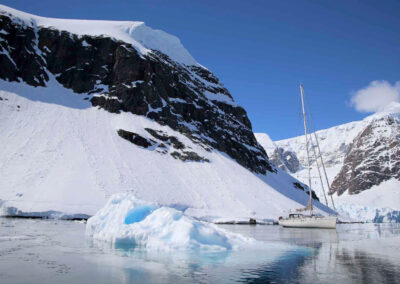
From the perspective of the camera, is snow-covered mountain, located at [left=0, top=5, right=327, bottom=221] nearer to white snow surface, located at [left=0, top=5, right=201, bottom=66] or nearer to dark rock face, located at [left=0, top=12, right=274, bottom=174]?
dark rock face, located at [left=0, top=12, right=274, bottom=174]

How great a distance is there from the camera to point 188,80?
118 metres

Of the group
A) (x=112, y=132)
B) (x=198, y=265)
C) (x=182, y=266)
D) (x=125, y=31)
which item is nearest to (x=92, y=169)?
(x=112, y=132)

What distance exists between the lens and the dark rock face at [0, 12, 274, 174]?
8944cm

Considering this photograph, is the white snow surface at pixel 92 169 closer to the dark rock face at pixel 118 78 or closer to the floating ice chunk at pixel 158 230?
the dark rock face at pixel 118 78

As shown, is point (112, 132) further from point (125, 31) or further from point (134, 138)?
point (125, 31)

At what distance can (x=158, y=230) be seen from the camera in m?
21.4

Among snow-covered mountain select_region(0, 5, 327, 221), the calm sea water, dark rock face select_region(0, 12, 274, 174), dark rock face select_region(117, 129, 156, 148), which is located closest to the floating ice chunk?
the calm sea water

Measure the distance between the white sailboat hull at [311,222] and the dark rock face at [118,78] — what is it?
29.2 metres

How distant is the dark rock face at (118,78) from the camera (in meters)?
89.4

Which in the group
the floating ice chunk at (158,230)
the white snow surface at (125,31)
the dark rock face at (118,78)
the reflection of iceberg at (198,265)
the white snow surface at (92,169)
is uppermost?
the white snow surface at (125,31)

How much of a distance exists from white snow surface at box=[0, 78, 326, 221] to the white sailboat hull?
798 cm

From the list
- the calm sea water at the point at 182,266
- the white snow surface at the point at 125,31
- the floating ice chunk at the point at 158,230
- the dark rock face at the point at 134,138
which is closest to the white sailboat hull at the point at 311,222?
the floating ice chunk at the point at 158,230

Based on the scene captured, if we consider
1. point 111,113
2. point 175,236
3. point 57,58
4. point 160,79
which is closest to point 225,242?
point 175,236

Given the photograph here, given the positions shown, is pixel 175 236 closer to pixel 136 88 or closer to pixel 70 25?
pixel 136 88
